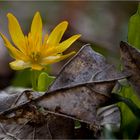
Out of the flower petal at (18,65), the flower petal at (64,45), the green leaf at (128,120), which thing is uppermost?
the flower petal at (64,45)

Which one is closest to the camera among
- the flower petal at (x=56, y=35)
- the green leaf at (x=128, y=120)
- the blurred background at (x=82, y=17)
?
the green leaf at (x=128, y=120)

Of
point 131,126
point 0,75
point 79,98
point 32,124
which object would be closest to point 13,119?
point 32,124

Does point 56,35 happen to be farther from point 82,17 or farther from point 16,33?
point 82,17

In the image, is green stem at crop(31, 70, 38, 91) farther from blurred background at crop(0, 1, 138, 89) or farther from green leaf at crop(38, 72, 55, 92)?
blurred background at crop(0, 1, 138, 89)

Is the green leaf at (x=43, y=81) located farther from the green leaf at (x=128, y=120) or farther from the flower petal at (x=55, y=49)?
the green leaf at (x=128, y=120)

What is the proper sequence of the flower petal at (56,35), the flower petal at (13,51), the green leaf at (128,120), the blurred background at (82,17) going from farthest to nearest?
the blurred background at (82,17), the flower petal at (56,35), the flower petal at (13,51), the green leaf at (128,120)

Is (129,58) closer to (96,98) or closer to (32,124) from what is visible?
(96,98)

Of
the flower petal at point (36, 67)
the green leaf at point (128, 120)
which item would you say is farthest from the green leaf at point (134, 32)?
the flower petal at point (36, 67)

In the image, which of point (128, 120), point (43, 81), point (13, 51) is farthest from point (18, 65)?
point (128, 120)
